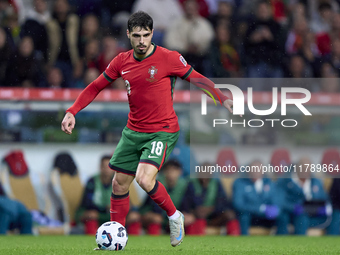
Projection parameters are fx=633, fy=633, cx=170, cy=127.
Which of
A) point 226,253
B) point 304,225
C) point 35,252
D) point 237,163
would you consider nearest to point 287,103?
point 237,163

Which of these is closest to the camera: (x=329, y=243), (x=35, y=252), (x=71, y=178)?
(x=35, y=252)

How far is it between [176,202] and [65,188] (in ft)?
4.77

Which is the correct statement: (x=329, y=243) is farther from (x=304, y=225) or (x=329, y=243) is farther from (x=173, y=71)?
(x=173, y=71)

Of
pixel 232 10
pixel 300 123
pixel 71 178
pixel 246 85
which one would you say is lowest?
pixel 71 178

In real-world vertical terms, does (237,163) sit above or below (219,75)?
below

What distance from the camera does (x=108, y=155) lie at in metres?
8.28

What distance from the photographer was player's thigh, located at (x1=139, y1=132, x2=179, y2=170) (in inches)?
210

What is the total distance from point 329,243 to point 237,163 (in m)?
1.88

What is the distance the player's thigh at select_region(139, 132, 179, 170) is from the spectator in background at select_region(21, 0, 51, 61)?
13.7 ft

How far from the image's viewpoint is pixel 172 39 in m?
9.43

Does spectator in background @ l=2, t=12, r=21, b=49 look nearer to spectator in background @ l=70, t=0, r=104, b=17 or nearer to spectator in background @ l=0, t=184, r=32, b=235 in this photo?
spectator in background @ l=70, t=0, r=104, b=17

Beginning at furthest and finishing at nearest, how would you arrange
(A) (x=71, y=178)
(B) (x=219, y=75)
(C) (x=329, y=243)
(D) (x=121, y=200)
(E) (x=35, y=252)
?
(B) (x=219, y=75), (A) (x=71, y=178), (C) (x=329, y=243), (D) (x=121, y=200), (E) (x=35, y=252)

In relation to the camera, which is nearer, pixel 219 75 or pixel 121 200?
pixel 121 200

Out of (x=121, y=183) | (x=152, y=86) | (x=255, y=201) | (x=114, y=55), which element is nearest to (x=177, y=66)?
(x=152, y=86)
